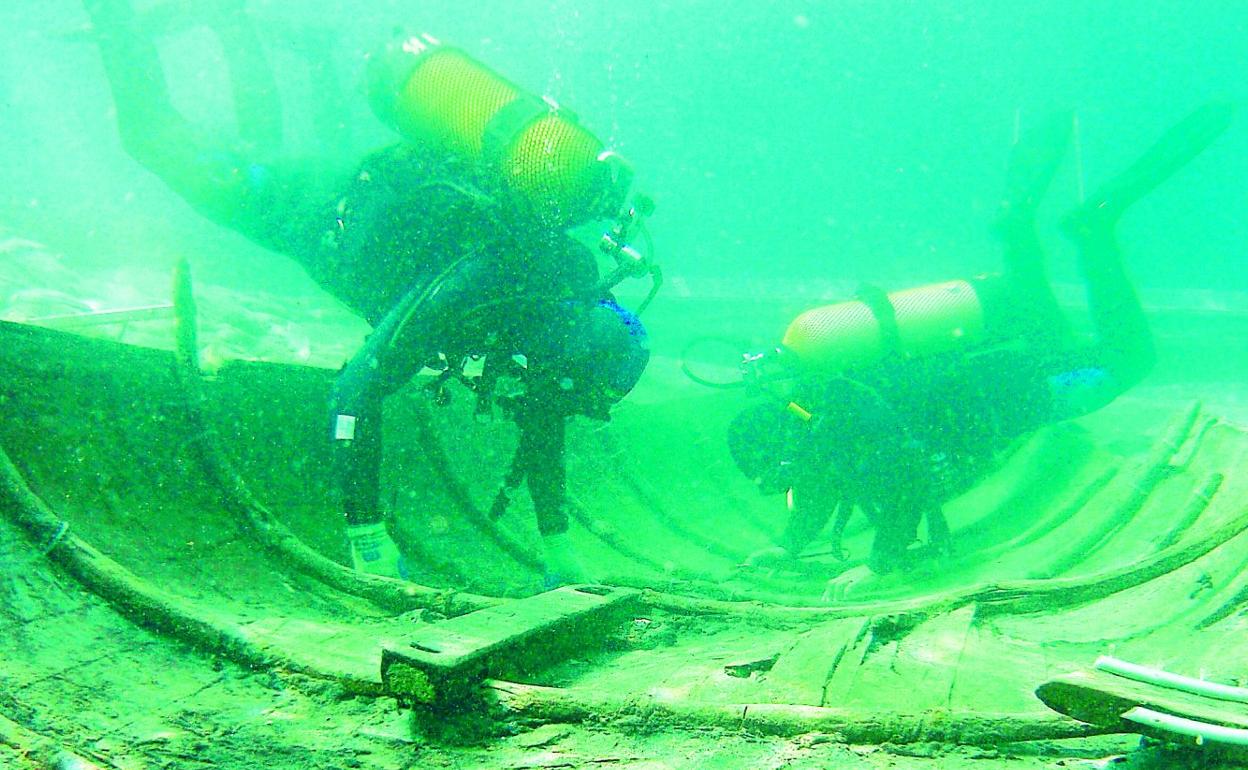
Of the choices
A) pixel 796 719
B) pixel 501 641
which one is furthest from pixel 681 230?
pixel 796 719

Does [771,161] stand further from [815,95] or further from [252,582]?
[252,582]

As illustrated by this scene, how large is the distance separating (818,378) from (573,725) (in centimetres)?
447

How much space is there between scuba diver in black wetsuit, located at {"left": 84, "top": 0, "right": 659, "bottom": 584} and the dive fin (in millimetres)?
5568

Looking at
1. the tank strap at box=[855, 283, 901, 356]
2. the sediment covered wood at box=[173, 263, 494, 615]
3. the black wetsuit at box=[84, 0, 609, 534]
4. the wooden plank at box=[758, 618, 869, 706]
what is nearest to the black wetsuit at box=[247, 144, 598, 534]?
the black wetsuit at box=[84, 0, 609, 534]

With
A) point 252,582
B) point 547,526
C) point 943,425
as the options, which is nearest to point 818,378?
point 943,425

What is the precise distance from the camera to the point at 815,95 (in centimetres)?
3806

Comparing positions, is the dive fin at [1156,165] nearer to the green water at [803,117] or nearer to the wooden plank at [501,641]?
the wooden plank at [501,641]

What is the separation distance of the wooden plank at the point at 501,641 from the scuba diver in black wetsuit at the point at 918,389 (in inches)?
120

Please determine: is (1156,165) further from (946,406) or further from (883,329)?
(946,406)

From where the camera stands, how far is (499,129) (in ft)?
10.2

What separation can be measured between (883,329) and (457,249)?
383 cm

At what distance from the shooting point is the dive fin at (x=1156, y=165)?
648 centimetres

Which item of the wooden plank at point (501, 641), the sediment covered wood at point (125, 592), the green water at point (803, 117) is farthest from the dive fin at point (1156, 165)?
the green water at point (803, 117)

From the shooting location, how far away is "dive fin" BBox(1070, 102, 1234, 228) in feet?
21.2
